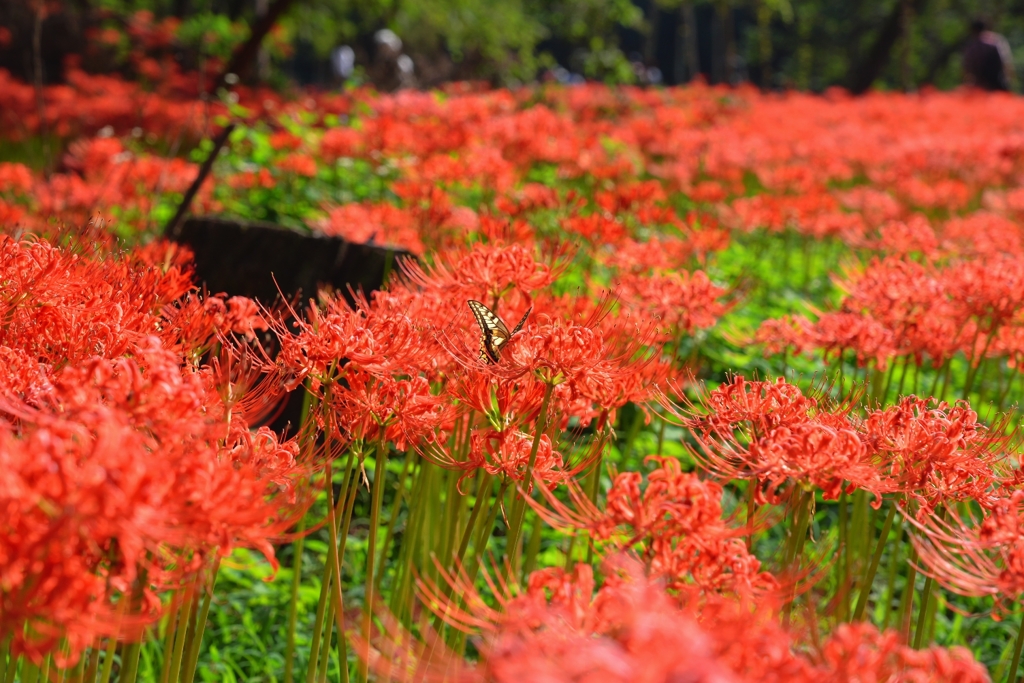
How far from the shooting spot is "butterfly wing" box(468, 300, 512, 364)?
167 centimetres

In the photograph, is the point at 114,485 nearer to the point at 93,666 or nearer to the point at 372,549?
the point at 93,666

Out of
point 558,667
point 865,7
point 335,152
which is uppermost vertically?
point 865,7

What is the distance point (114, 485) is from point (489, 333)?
2.80 feet

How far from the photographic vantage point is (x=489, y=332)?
1694mm

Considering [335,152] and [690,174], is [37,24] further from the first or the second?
[690,174]

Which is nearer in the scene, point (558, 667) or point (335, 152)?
point (558, 667)

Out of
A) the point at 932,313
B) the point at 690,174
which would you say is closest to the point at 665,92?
the point at 690,174

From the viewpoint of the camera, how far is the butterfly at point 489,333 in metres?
1.67

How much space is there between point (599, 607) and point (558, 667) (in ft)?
0.49

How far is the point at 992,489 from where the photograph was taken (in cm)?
164

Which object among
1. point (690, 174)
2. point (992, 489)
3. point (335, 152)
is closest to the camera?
point (992, 489)

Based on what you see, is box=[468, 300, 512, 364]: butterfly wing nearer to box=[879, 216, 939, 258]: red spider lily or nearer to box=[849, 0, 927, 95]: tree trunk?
box=[879, 216, 939, 258]: red spider lily

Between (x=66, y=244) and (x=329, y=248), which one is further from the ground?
(x=66, y=244)

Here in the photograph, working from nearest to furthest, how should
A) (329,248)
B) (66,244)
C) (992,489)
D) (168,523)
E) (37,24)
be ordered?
(168,523)
(992,489)
(66,244)
(329,248)
(37,24)
